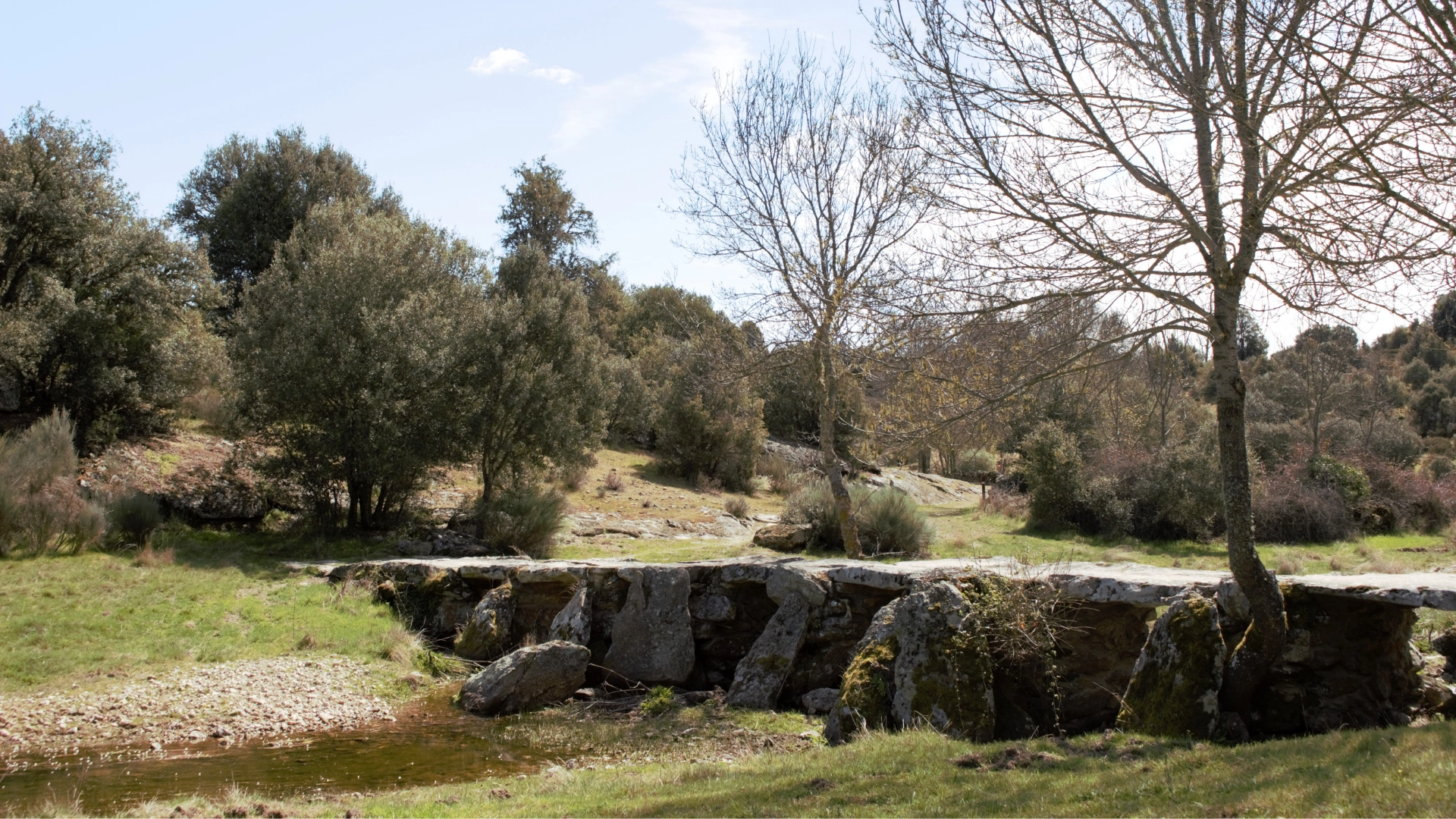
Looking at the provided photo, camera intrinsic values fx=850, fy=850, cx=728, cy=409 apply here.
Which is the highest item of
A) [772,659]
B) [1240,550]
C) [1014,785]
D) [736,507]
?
[1240,550]

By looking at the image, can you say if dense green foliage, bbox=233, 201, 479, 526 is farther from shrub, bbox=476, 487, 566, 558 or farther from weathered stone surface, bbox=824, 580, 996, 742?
weathered stone surface, bbox=824, 580, 996, 742

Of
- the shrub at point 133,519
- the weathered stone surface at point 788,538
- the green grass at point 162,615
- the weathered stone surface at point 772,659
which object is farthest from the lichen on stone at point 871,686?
the shrub at point 133,519

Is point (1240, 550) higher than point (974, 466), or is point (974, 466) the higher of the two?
point (974, 466)

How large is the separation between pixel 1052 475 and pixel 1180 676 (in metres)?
14.7

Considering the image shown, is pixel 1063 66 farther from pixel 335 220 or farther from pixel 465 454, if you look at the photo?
pixel 335 220

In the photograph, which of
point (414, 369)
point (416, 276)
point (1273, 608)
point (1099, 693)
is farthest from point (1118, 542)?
point (416, 276)

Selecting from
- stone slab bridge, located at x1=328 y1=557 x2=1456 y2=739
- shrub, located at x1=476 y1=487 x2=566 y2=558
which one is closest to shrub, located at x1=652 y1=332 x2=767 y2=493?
shrub, located at x1=476 y1=487 x2=566 y2=558

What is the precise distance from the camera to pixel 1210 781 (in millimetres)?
4891

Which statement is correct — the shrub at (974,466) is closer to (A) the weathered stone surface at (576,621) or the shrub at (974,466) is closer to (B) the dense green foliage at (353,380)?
(B) the dense green foliage at (353,380)

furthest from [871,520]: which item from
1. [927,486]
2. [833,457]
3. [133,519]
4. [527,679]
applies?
[927,486]

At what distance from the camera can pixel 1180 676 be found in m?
6.48

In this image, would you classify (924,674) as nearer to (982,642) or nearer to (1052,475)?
(982,642)

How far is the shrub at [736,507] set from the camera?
76.7 ft

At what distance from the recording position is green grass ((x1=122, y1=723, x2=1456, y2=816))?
435 cm
